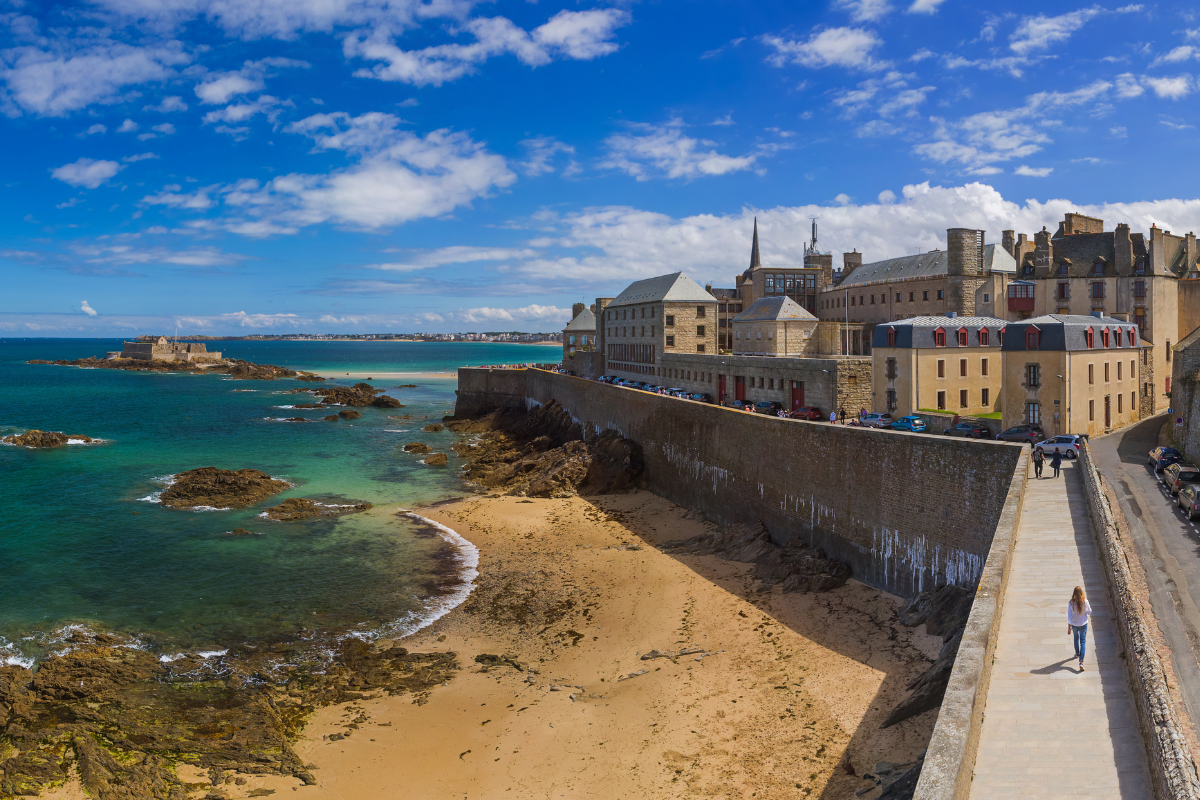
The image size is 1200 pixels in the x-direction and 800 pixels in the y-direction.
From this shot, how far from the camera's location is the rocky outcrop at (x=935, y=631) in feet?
47.7

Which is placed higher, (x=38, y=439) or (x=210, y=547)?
(x=38, y=439)

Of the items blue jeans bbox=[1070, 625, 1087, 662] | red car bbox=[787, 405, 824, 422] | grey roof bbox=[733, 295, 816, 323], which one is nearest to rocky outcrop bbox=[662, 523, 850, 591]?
red car bbox=[787, 405, 824, 422]

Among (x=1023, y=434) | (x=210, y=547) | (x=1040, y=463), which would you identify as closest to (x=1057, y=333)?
(x=1023, y=434)

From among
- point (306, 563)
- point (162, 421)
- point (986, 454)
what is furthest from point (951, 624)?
point (162, 421)

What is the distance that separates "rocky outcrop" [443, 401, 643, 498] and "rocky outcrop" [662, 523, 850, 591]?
9.35m

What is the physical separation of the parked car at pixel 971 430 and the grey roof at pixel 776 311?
17991mm

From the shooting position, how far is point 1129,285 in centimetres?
4019

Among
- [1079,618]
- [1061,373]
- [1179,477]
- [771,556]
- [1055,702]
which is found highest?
[1061,373]

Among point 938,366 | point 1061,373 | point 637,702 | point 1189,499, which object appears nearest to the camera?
point 637,702

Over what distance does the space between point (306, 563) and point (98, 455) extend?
3034cm

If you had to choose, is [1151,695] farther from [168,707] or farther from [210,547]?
[210,547]

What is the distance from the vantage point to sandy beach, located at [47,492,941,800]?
1373cm

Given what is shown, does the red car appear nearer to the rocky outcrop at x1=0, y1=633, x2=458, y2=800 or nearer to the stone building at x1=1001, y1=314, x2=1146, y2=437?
the stone building at x1=1001, y1=314, x2=1146, y2=437

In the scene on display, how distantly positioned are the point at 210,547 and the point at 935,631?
82.7 ft
